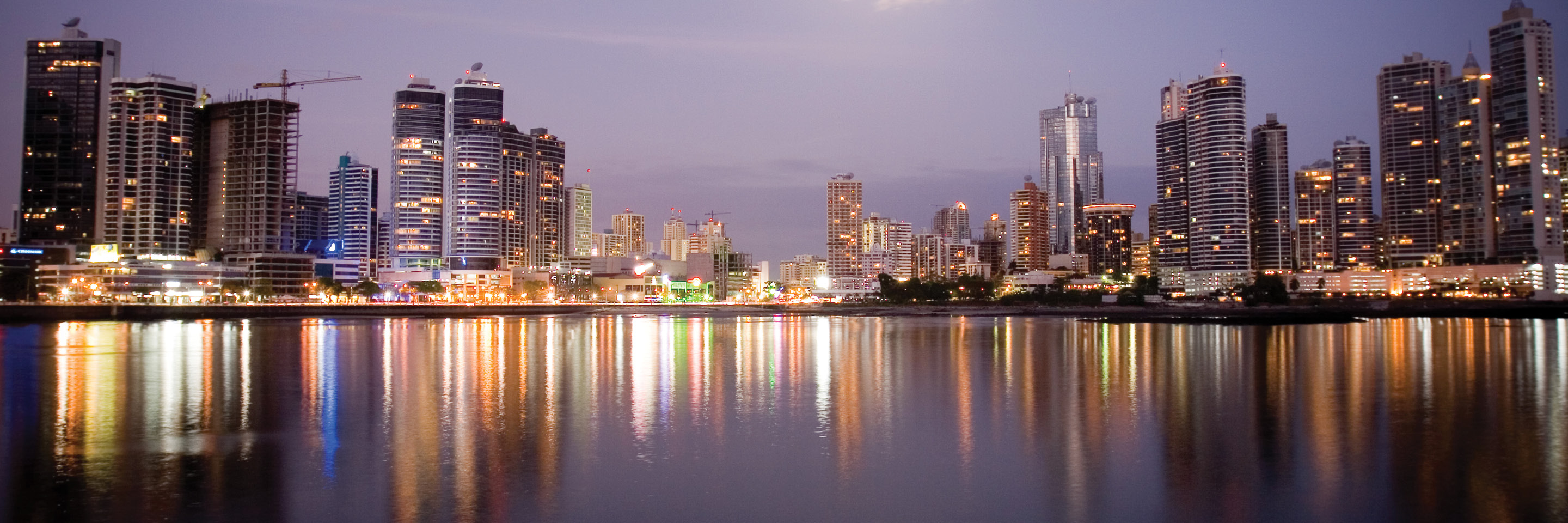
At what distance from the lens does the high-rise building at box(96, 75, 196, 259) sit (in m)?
174

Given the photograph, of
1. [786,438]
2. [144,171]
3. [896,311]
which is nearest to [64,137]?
[144,171]

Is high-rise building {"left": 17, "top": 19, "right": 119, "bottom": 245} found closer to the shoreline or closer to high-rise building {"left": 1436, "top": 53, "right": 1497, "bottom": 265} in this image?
the shoreline

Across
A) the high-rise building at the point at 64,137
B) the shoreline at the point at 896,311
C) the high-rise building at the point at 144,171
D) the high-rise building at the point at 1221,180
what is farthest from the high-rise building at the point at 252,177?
the high-rise building at the point at 1221,180

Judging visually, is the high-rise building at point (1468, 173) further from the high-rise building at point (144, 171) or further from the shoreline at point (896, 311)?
the high-rise building at point (144, 171)

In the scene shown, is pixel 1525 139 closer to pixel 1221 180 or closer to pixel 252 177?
pixel 1221 180

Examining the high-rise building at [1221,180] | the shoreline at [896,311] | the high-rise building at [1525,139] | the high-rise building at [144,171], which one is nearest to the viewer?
the shoreline at [896,311]

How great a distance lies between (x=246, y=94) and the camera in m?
189

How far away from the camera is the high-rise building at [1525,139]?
161 meters

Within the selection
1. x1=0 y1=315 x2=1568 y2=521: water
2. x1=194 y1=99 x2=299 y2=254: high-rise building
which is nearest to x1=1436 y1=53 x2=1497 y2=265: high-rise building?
x1=0 y1=315 x2=1568 y2=521: water

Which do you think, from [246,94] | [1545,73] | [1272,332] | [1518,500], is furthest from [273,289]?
[1545,73]

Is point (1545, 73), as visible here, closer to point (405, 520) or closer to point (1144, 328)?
point (1144, 328)

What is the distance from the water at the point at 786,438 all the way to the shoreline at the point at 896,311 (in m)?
64.8

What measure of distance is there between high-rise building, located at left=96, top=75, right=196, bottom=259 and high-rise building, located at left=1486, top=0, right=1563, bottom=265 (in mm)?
219425

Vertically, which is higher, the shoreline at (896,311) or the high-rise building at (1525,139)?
the high-rise building at (1525,139)
